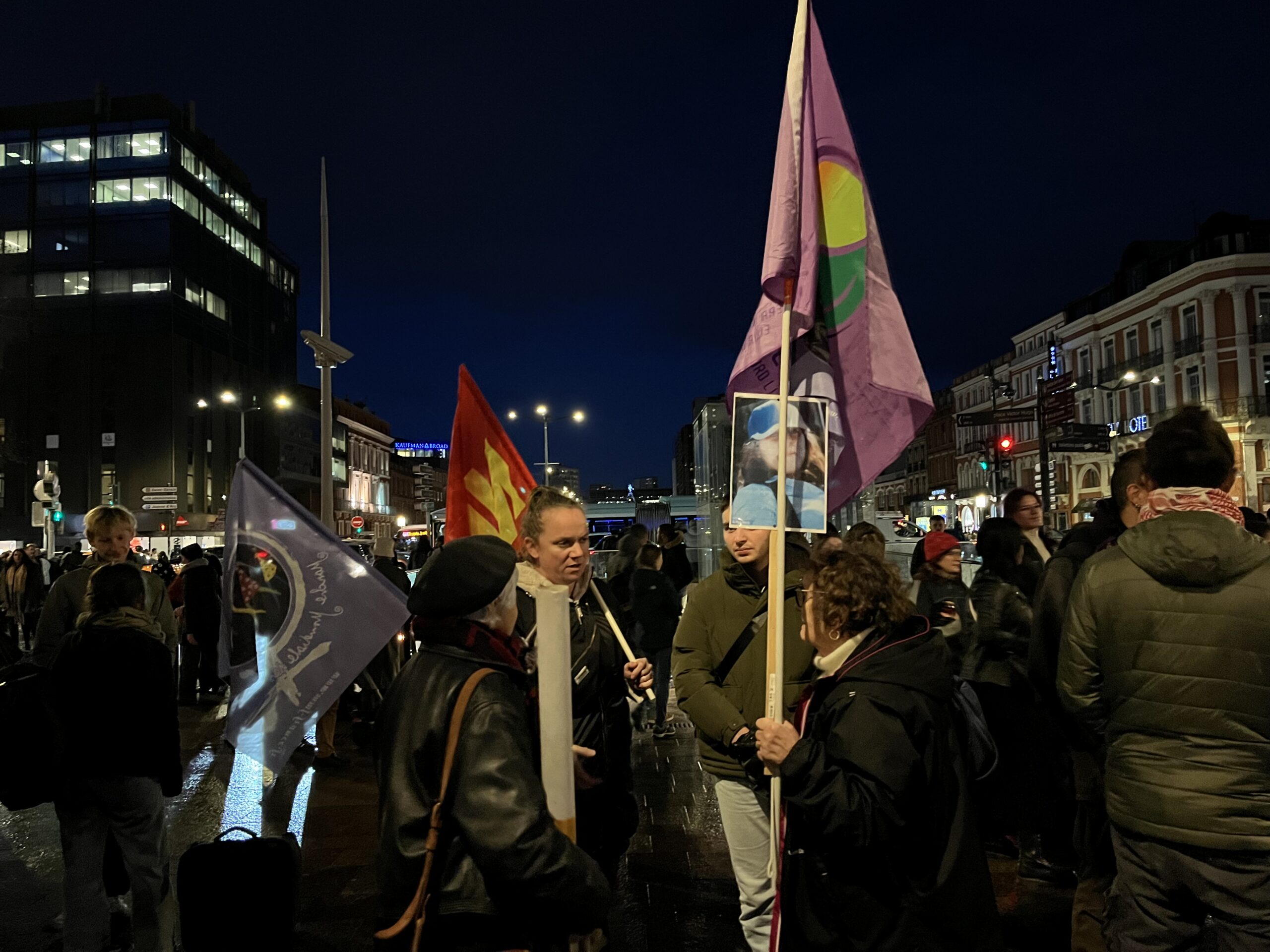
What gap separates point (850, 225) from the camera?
3.75m

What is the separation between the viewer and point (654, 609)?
8.65 m

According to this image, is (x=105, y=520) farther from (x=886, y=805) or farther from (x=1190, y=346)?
(x=1190, y=346)

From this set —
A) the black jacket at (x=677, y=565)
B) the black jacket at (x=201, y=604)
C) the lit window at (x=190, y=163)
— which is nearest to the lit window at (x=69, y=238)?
the lit window at (x=190, y=163)

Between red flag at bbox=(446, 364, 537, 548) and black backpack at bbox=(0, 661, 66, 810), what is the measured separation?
1984 millimetres

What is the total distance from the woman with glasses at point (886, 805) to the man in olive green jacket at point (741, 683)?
82cm

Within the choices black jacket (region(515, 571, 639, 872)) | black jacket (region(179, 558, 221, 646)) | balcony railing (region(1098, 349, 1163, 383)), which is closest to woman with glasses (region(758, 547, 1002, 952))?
black jacket (region(515, 571, 639, 872))

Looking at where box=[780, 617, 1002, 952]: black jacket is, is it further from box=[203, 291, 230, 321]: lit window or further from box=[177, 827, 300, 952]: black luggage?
box=[203, 291, 230, 321]: lit window

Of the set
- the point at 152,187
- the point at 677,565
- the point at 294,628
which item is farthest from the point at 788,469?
the point at 152,187

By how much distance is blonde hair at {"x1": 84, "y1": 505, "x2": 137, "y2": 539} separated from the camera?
5012 millimetres

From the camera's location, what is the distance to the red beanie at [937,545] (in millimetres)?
5316

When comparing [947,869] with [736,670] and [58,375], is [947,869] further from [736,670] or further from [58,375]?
[58,375]

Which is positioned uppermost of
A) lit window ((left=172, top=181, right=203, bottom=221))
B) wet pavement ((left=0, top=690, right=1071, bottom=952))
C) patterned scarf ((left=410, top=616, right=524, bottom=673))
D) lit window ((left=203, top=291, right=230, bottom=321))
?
lit window ((left=172, top=181, right=203, bottom=221))

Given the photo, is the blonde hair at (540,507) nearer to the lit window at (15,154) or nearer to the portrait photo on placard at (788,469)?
the portrait photo on placard at (788,469)

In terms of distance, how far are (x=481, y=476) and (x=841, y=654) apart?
9.75 feet
